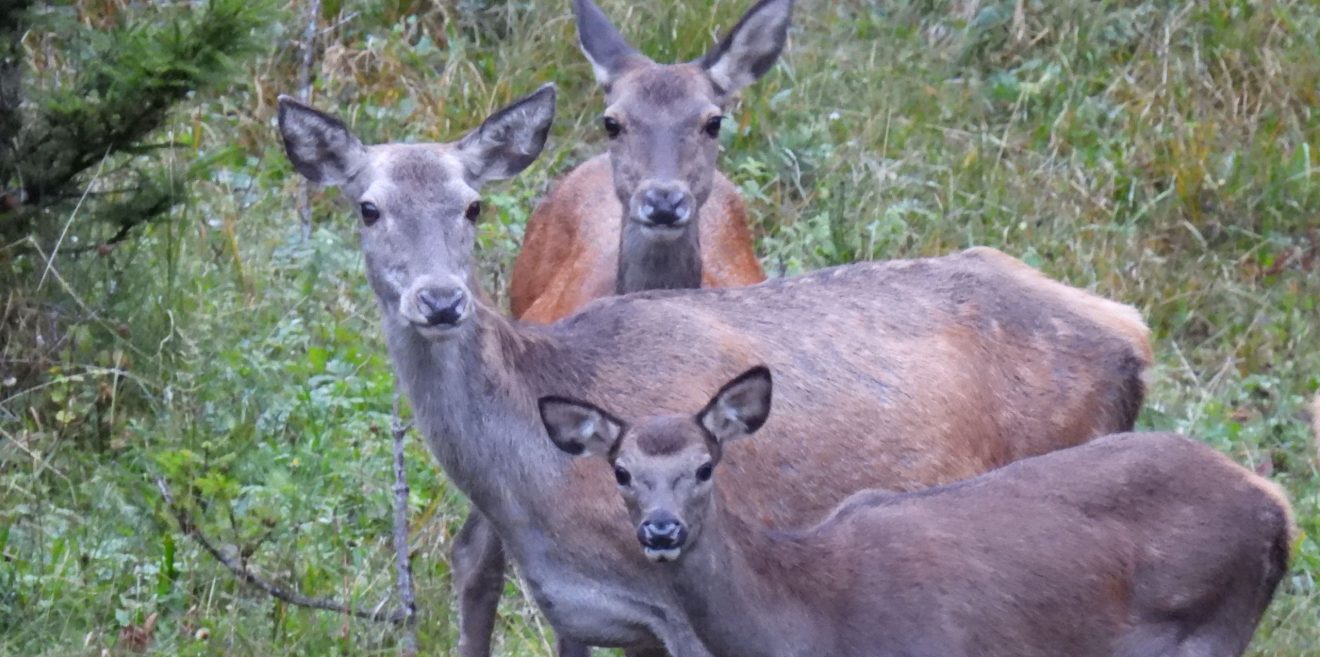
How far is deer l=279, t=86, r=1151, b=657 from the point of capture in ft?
21.0

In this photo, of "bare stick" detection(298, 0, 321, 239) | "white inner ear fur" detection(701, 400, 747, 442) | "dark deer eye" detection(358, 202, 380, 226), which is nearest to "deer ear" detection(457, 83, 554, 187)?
"dark deer eye" detection(358, 202, 380, 226)

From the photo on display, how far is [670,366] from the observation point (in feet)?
22.2

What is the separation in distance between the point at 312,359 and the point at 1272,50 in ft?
18.1

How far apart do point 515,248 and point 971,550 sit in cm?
469

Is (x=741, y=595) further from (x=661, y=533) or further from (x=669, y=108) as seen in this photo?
(x=669, y=108)

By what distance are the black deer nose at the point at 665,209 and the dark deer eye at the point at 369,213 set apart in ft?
5.53

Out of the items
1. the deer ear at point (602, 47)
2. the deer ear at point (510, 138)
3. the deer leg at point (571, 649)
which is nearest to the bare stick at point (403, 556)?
the deer leg at point (571, 649)

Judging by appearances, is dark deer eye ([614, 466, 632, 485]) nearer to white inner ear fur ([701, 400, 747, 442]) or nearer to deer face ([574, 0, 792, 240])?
white inner ear fur ([701, 400, 747, 442])

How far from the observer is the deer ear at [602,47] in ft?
30.1

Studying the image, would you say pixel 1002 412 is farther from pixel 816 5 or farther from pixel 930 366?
pixel 816 5

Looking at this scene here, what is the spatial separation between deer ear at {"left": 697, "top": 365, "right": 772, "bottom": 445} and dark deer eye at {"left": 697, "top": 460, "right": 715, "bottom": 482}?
0.48 feet

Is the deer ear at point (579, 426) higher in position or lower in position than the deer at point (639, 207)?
higher

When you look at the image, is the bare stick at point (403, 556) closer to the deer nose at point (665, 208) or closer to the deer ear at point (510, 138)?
the deer ear at point (510, 138)

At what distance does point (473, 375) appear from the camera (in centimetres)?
653
